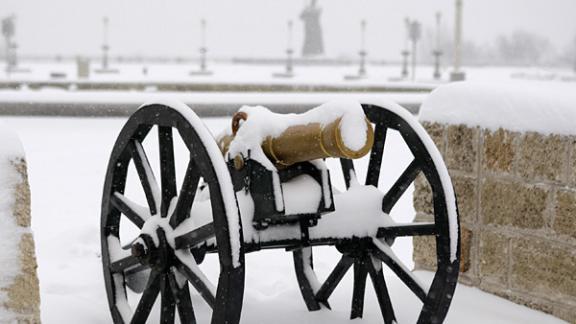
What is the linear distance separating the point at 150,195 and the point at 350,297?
3.83 ft

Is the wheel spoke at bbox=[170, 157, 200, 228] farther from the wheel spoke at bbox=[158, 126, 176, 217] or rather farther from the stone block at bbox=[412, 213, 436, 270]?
the stone block at bbox=[412, 213, 436, 270]

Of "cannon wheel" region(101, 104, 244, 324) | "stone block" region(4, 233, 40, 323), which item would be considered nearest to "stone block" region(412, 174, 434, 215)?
"cannon wheel" region(101, 104, 244, 324)

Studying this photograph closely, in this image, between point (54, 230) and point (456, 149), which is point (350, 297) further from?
point (54, 230)

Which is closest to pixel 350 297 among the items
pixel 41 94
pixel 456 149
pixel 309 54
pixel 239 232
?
pixel 456 149

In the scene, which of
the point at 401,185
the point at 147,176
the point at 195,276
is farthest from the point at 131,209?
the point at 401,185

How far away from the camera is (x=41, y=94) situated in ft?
36.3

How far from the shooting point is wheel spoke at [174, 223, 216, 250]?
277 centimetres

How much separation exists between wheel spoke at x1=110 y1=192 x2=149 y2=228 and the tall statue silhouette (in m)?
44.4

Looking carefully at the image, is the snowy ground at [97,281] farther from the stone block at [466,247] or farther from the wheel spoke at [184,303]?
the wheel spoke at [184,303]

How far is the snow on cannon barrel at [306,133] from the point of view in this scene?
2734 millimetres

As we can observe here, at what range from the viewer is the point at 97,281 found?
3.97 m

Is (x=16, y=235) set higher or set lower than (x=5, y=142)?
lower

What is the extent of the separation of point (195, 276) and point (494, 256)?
4.85ft

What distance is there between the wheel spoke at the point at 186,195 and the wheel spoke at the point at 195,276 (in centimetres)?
12
